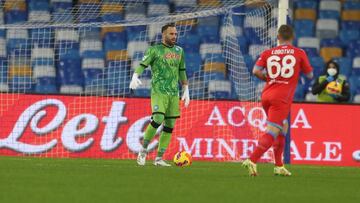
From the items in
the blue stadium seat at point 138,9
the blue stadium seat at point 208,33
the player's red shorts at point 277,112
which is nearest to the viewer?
the player's red shorts at point 277,112

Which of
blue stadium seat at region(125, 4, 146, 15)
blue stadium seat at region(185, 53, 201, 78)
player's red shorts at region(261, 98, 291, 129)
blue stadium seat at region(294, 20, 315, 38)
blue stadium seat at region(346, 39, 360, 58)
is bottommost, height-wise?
player's red shorts at region(261, 98, 291, 129)

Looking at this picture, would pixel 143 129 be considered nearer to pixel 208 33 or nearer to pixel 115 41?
pixel 115 41

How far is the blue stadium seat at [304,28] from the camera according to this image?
21.6 meters

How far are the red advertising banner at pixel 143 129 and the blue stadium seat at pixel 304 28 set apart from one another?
18.6 ft

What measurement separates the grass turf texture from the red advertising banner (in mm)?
2884

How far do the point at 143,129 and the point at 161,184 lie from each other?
6.47 m

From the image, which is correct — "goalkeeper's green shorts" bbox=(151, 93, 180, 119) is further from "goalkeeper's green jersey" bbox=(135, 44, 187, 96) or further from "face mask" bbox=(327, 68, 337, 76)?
"face mask" bbox=(327, 68, 337, 76)

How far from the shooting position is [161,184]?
937 cm

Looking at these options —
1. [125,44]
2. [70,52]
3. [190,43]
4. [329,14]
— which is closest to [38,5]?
[70,52]

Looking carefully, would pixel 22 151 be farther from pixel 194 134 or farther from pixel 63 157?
pixel 194 134

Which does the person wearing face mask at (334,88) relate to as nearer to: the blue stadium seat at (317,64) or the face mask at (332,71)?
the face mask at (332,71)

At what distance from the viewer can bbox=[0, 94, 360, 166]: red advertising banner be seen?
15.7 m

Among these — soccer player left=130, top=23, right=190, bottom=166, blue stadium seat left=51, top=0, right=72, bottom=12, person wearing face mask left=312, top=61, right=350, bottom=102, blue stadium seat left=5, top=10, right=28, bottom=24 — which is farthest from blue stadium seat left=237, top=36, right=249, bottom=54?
soccer player left=130, top=23, right=190, bottom=166

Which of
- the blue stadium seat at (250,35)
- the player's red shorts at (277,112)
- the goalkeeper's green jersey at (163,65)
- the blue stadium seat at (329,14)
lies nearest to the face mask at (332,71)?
the blue stadium seat at (250,35)
